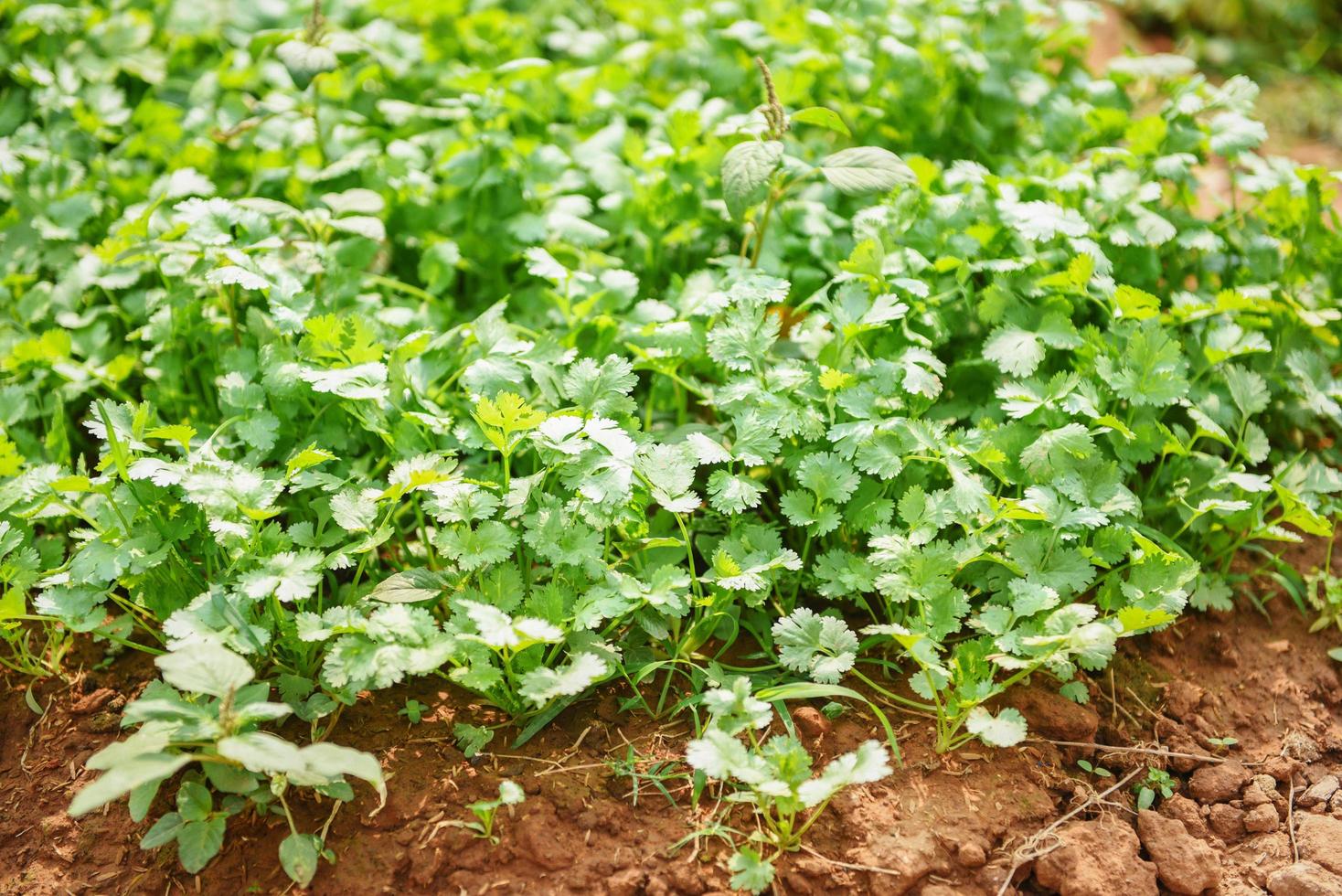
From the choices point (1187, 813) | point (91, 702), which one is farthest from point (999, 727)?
point (91, 702)

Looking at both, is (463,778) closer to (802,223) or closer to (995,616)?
(995,616)

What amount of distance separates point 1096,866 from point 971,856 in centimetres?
21

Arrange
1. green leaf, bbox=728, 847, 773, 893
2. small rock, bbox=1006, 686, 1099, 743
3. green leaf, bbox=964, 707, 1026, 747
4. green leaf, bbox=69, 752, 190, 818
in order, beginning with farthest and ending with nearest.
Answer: small rock, bbox=1006, 686, 1099, 743, green leaf, bbox=964, 707, 1026, 747, green leaf, bbox=728, 847, 773, 893, green leaf, bbox=69, 752, 190, 818

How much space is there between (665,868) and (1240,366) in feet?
5.54

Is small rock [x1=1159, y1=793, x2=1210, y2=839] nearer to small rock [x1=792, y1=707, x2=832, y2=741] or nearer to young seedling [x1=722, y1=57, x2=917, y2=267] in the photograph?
small rock [x1=792, y1=707, x2=832, y2=741]

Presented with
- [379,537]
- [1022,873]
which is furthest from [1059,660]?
[379,537]

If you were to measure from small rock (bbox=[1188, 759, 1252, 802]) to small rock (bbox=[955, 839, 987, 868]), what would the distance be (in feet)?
1.58

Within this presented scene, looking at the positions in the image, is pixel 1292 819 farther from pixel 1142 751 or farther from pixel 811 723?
pixel 811 723

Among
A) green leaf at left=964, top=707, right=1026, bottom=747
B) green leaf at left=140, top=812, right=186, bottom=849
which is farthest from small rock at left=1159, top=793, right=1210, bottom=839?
green leaf at left=140, top=812, right=186, bottom=849

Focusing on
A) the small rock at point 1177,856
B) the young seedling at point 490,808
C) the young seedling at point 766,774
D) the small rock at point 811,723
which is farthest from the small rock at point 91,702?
the small rock at point 1177,856

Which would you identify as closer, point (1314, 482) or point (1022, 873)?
point (1022, 873)

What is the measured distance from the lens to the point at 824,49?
3.23m

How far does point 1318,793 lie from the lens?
1.96 m

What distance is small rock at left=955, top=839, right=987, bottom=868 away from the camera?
69.8 inches
